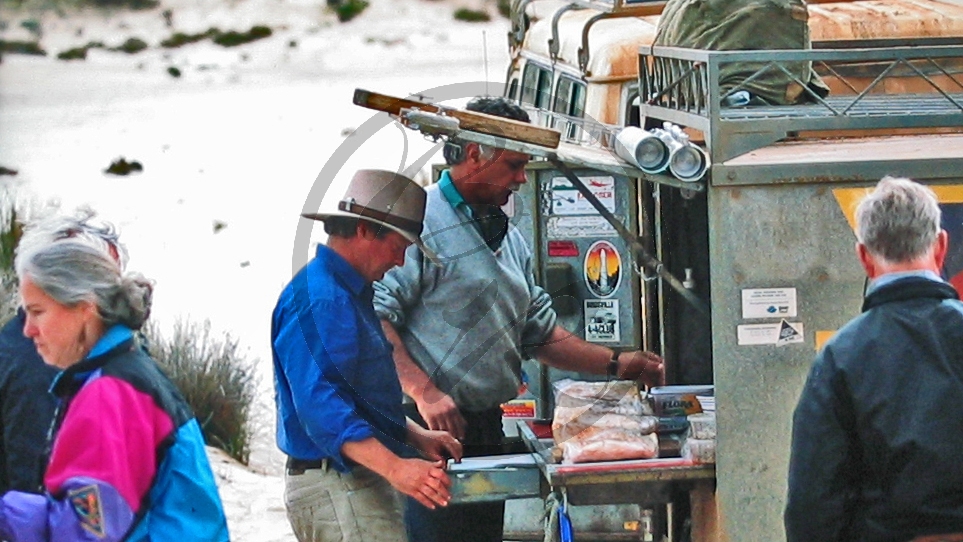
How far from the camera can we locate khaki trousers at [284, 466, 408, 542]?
16.3 feet

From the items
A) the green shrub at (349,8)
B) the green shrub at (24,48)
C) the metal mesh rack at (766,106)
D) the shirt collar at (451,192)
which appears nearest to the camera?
the metal mesh rack at (766,106)

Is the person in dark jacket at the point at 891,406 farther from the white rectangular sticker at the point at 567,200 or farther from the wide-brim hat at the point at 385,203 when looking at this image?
the white rectangular sticker at the point at 567,200

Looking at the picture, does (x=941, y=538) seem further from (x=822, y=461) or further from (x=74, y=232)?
(x=74, y=232)

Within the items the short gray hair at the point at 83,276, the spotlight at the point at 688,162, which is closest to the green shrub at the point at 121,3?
the spotlight at the point at 688,162

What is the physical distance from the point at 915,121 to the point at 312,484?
207 cm

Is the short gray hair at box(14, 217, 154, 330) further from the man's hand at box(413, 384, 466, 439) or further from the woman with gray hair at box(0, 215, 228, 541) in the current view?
the man's hand at box(413, 384, 466, 439)

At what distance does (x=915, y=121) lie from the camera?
495cm

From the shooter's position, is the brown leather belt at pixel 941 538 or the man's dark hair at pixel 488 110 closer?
the brown leather belt at pixel 941 538

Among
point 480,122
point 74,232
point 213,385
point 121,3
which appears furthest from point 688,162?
point 121,3

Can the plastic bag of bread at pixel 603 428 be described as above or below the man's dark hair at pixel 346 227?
below

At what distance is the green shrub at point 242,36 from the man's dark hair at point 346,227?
23.5 meters

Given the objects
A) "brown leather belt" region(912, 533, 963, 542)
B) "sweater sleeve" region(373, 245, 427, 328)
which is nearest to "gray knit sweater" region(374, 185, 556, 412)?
"sweater sleeve" region(373, 245, 427, 328)

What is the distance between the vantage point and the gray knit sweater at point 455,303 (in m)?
5.48

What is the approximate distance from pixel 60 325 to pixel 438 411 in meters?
1.78
